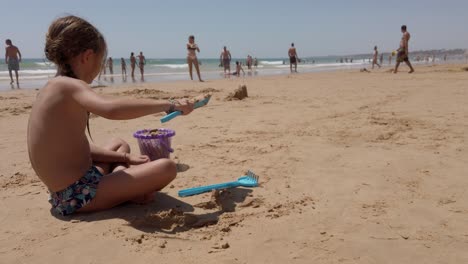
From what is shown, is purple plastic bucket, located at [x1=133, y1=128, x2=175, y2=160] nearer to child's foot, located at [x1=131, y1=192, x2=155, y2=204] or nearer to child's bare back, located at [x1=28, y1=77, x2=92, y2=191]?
child's foot, located at [x1=131, y1=192, x2=155, y2=204]

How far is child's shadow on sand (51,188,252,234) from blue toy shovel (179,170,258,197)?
5 centimetres

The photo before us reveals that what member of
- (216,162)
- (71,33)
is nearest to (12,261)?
(71,33)

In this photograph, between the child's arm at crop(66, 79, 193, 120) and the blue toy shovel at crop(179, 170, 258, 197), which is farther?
the blue toy shovel at crop(179, 170, 258, 197)

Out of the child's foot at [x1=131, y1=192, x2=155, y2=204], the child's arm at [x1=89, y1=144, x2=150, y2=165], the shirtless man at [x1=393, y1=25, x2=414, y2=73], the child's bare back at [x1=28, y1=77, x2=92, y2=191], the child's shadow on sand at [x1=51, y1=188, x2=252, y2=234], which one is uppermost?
the shirtless man at [x1=393, y1=25, x2=414, y2=73]

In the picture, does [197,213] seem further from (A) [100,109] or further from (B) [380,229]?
(B) [380,229]

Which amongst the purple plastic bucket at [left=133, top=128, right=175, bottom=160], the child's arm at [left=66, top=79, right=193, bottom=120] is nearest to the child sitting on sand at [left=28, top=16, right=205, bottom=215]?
the child's arm at [left=66, top=79, right=193, bottom=120]

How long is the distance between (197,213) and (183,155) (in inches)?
54.0

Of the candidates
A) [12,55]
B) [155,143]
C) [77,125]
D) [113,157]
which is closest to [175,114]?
[77,125]

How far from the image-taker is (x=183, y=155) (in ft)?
12.2

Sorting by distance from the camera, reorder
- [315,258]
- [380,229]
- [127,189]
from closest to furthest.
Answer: [315,258], [380,229], [127,189]

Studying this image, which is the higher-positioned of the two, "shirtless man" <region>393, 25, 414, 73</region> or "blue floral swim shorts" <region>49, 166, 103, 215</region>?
"shirtless man" <region>393, 25, 414, 73</region>

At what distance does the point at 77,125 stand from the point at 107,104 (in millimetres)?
388

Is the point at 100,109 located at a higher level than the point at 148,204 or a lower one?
higher

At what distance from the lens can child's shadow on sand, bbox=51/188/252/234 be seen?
2172mm
